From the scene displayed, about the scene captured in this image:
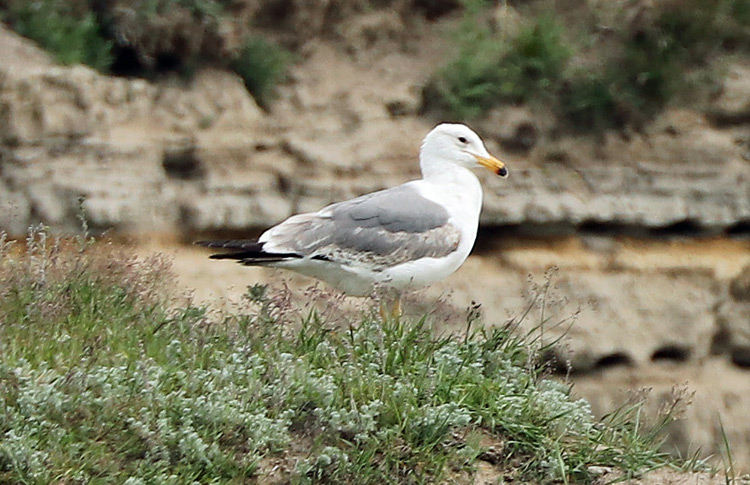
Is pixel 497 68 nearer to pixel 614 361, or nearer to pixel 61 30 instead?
pixel 614 361

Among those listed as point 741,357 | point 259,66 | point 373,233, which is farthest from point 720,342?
point 373,233

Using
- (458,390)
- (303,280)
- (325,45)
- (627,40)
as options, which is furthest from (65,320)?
(627,40)

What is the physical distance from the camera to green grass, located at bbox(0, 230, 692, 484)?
4992 millimetres

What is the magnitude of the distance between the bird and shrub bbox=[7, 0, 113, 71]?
3909 millimetres

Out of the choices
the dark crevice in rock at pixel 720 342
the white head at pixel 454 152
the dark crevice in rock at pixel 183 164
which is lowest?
the dark crevice in rock at pixel 720 342

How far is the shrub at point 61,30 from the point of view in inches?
403

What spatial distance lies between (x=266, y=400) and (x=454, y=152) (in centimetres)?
281

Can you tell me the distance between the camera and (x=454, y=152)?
7680 millimetres

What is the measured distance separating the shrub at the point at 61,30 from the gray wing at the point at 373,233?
3.91 m

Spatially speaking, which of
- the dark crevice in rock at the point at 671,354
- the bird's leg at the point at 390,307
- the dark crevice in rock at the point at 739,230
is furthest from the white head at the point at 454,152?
the dark crevice in rock at the point at 739,230

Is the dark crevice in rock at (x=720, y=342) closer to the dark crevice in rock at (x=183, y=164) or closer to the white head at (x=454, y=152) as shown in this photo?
the white head at (x=454, y=152)

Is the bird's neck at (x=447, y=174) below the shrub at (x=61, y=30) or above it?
below

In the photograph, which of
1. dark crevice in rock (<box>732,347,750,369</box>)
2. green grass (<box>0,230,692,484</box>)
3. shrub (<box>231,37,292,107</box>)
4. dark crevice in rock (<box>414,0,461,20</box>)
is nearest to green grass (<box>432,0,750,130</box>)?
dark crevice in rock (<box>414,0,461,20</box>)

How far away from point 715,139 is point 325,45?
3.65m
